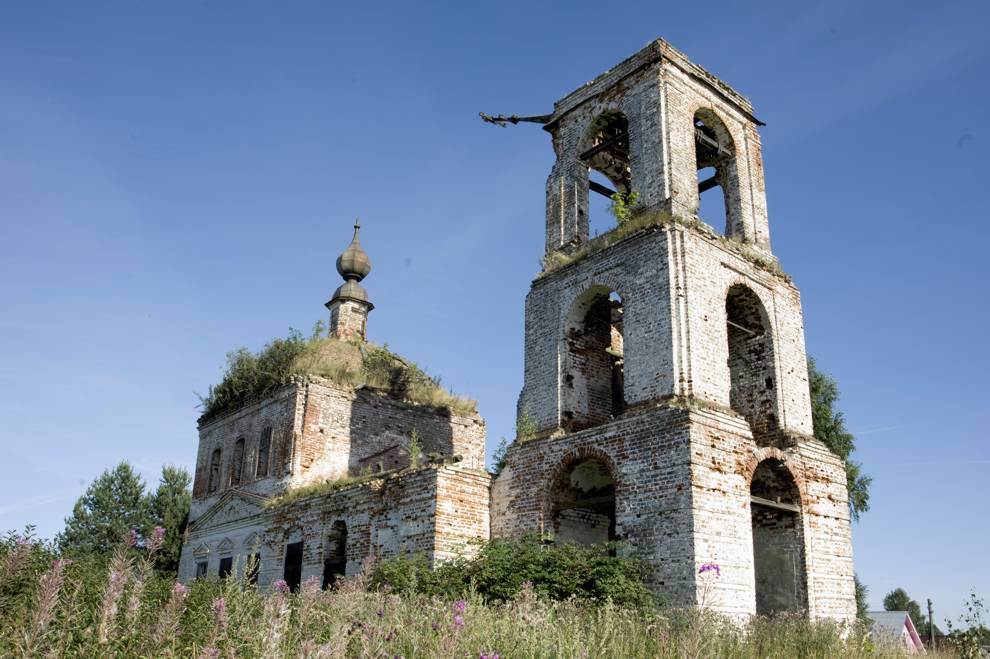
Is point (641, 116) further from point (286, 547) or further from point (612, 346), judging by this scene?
point (286, 547)

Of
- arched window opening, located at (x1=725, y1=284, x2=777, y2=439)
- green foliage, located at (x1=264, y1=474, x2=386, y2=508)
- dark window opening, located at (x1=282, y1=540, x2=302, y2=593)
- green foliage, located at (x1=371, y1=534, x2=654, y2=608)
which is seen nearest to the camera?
green foliage, located at (x1=371, y1=534, x2=654, y2=608)

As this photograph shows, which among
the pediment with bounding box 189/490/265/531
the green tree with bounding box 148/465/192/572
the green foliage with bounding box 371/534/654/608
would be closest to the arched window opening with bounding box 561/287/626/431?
the green foliage with bounding box 371/534/654/608

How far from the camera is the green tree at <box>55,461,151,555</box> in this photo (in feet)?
90.1

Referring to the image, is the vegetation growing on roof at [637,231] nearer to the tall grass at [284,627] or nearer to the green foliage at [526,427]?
the green foliage at [526,427]

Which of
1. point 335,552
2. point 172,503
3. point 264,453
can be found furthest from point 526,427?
point 172,503

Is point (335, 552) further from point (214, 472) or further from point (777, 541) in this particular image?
point (214, 472)

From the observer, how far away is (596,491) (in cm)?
1324

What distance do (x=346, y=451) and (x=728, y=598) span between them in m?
11.8

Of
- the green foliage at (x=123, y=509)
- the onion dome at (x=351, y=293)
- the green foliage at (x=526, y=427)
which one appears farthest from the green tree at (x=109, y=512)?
the green foliage at (x=526, y=427)

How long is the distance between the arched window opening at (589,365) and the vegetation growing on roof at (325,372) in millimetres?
8496

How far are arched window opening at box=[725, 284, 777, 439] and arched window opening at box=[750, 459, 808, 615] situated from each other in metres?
0.83

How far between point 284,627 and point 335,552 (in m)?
12.6

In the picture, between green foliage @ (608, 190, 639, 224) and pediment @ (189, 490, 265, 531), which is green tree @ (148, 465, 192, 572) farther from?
green foliage @ (608, 190, 639, 224)

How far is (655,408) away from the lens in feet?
37.8
